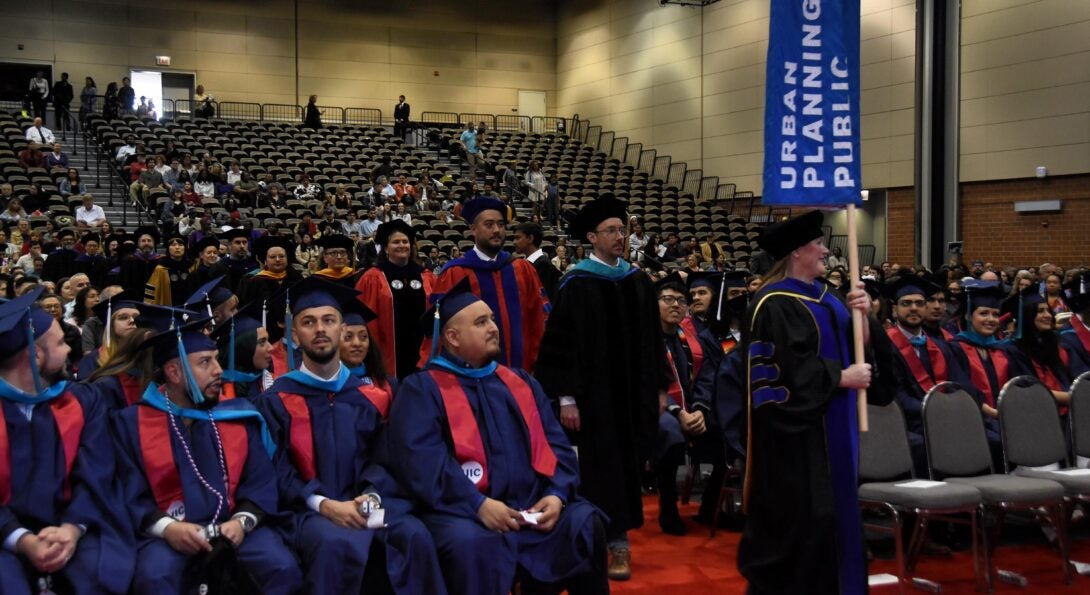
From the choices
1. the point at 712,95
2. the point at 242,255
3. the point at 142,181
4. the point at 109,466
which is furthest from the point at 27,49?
the point at 109,466

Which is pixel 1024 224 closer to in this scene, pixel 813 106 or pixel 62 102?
pixel 813 106

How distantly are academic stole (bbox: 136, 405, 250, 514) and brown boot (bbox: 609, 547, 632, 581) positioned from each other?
2.10 metres

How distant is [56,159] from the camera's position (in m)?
18.5

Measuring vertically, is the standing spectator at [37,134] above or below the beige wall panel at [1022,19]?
below

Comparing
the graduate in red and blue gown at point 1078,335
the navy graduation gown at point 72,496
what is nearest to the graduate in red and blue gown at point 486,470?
the navy graduation gown at point 72,496

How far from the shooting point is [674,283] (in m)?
6.86

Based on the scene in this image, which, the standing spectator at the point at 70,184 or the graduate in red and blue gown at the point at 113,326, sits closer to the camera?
the graduate in red and blue gown at the point at 113,326

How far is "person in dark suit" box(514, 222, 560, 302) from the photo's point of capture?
301 inches

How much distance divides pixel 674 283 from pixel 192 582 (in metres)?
3.98

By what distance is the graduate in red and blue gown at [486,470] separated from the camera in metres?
3.90

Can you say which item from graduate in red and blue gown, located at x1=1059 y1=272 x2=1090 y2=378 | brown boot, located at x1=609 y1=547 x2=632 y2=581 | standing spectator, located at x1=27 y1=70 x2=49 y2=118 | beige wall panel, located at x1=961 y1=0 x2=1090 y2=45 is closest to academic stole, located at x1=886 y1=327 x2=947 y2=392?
graduate in red and blue gown, located at x1=1059 y1=272 x2=1090 y2=378

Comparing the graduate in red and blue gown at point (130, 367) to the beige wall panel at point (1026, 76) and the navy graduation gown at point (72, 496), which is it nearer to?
the navy graduation gown at point (72, 496)

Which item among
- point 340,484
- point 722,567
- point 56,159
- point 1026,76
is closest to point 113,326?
point 340,484

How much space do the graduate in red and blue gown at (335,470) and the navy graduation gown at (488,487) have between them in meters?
0.10
